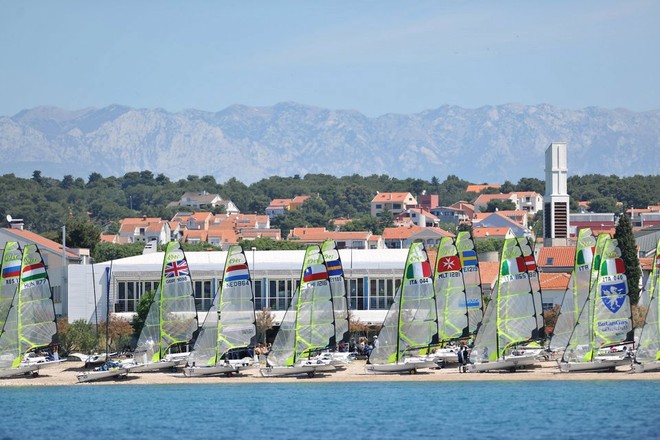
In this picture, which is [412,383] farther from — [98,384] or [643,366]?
[98,384]

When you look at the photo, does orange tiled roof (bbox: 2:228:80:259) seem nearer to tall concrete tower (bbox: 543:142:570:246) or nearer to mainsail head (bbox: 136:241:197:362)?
mainsail head (bbox: 136:241:197:362)

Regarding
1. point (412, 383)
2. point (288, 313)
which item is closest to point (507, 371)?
point (412, 383)

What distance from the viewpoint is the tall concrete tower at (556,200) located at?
131 m

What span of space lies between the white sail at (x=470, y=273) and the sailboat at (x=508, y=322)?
8.05m

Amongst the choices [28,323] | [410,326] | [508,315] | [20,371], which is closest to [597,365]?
[508,315]

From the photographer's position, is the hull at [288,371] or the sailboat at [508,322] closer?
the sailboat at [508,322]

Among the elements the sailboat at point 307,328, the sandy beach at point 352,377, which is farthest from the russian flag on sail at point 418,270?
the sandy beach at point 352,377

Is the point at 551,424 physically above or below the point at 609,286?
below

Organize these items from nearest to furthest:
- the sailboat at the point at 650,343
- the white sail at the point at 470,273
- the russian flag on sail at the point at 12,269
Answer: the sailboat at the point at 650,343
the russian flag on sail at the point at 12,269
the white sail at the point at 470,273

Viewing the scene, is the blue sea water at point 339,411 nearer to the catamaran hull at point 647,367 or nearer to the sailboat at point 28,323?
the catamaran hull at point 647,367

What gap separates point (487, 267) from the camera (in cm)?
11312

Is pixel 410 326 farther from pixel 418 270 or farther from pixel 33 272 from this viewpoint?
pixel 33 272

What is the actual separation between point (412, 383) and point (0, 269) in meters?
28.9

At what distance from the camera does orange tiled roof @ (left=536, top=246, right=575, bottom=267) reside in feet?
413
